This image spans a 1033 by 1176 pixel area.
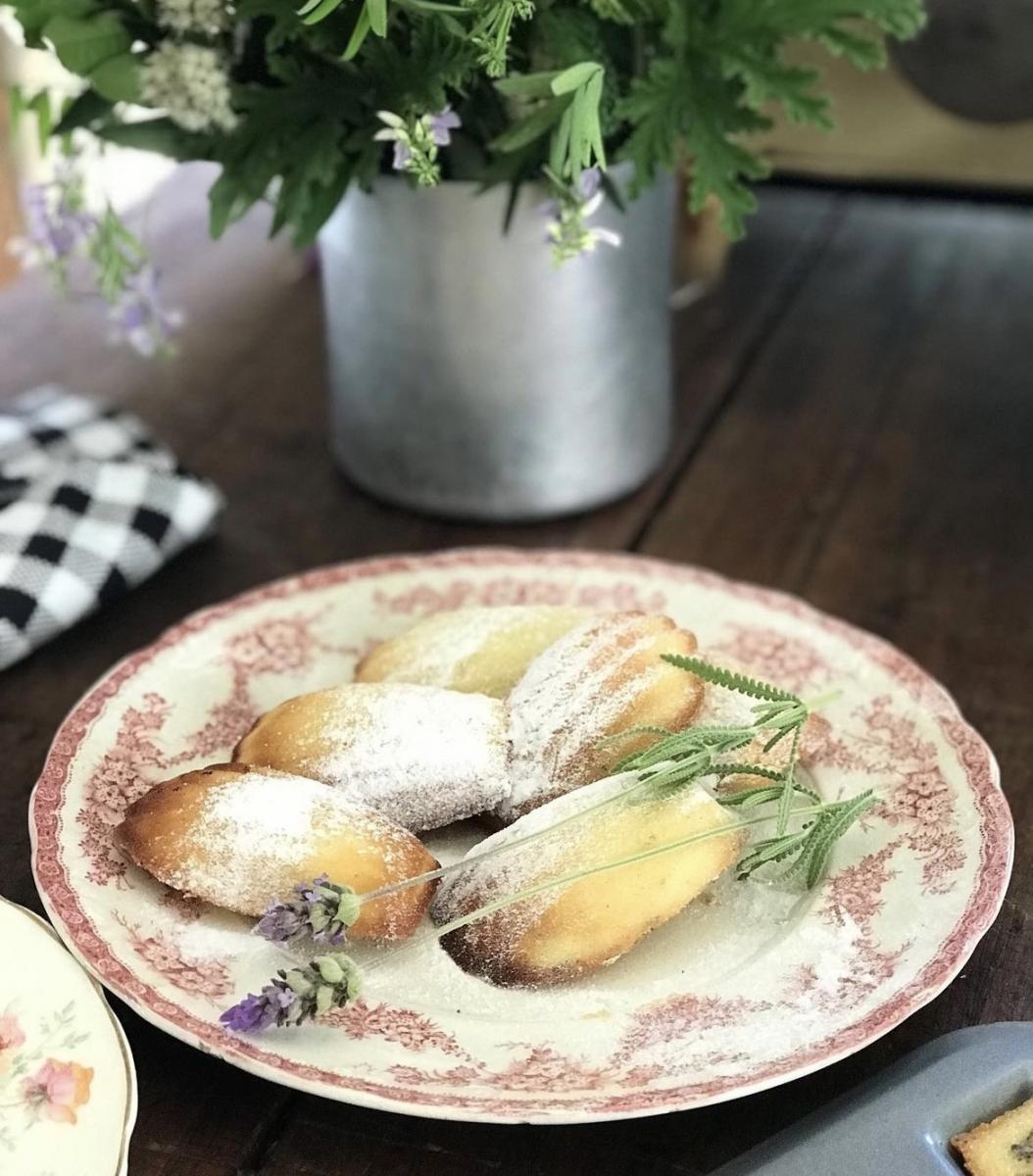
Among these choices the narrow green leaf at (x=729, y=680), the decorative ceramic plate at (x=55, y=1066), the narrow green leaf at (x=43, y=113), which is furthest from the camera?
the narrow green leaf at (x=43, y=113)

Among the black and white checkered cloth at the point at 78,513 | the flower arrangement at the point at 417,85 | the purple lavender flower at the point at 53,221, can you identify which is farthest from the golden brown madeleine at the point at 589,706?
the purple lavender flower at the point at 53,221

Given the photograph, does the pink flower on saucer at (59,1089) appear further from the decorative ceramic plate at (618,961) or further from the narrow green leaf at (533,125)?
the narrow green leaf at (533,125)

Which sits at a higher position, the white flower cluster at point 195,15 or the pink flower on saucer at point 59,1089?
the white flower cluster at point 195,15

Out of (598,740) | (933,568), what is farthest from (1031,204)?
(598,740)

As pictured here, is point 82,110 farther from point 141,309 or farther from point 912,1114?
point 912,1114

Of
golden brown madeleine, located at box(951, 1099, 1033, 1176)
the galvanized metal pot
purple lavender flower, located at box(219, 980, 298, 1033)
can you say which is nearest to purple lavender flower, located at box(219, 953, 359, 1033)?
purple lavender flower, located at box(219, 980, 298, 1033)

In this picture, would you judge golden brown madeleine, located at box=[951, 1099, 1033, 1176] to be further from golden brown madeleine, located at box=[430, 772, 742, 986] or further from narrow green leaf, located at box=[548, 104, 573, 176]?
narrow green leaf, located at box=[548, 104, 573, 176]

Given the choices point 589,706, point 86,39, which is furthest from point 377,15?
point 589,706
